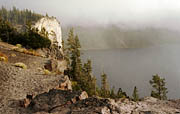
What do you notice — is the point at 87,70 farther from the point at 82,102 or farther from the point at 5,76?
the point at 82,102

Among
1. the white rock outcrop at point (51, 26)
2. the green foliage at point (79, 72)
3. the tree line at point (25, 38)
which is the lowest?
the green foliage at point (79, 72)

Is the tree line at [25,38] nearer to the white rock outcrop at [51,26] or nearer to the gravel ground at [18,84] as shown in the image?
the white rock outcrop at [51,26]

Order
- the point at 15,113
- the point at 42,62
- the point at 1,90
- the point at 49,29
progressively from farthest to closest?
the point at 49,29 < the point at 42,62 < the point at 1,90 < the point at 15,113

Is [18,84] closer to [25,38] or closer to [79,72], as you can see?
[25,38]

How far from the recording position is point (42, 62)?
22.0 metres

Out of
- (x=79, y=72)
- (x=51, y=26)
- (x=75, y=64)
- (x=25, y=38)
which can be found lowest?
(x=79, y=72)

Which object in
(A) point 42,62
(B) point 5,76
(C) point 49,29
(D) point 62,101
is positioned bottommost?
(D) point 62,101

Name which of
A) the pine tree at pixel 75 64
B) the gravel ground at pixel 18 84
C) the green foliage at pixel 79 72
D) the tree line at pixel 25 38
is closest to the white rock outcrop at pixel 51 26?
the pine tree at pixel 75 64

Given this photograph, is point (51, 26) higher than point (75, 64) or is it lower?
higher

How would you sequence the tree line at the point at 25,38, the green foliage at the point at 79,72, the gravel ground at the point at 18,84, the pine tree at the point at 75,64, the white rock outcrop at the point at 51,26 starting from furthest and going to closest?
the white rock outcrop at the point at 51,26 → the pine tree at the point at 75,64 → the green foliage at the point at 79,72 → the tree line at the point at 25,38 → the gravel ground at the point at 18,84

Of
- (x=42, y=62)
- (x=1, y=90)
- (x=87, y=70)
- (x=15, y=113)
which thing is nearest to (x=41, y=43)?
(x=42, y=62)

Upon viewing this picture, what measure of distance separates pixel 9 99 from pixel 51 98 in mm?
3773

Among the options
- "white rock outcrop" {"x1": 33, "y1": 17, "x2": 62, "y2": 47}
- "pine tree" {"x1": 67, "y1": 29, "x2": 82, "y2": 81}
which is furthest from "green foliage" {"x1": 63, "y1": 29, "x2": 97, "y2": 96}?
"white rock outcrop" {"x1": 33, "y1": 17, "x2": 62, "y2": 47}

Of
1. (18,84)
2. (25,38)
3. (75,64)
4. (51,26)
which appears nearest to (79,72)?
(75,64)
